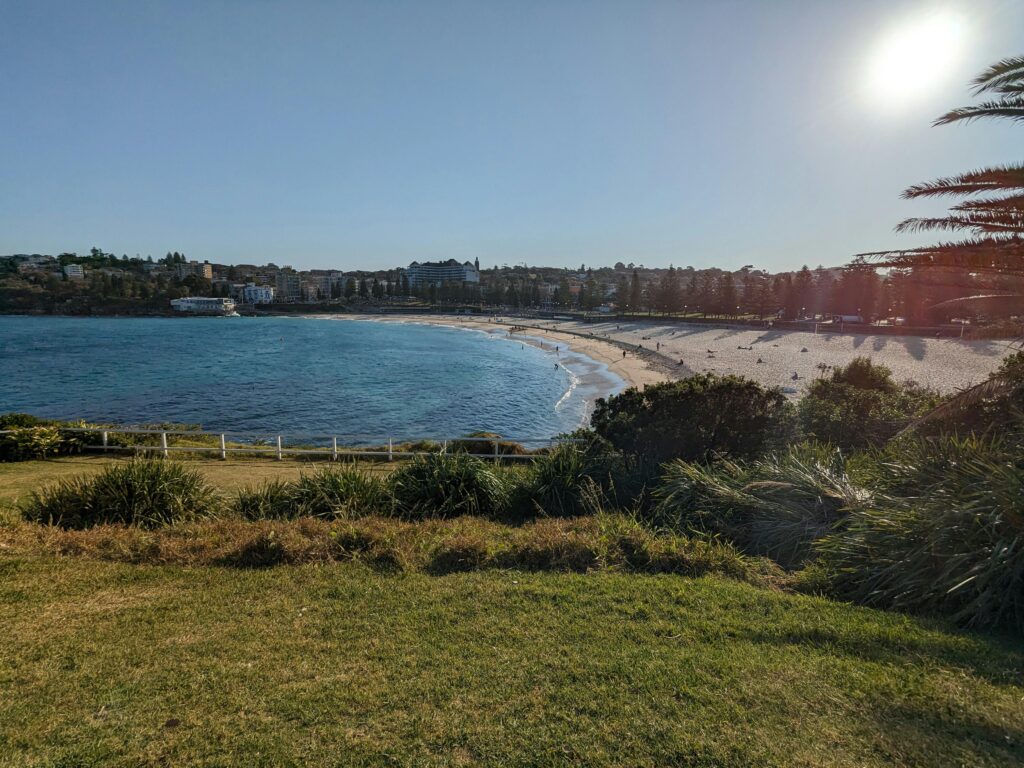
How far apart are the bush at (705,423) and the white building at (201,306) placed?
13858cm

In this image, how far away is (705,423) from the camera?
896cm

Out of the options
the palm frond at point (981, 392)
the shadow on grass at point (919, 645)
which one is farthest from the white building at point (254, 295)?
the shadow on grass at point (919, 645)

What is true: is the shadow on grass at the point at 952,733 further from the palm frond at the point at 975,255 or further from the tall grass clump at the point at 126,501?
the tall grass clump at the point at 126,501

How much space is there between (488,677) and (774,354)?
4834 centimetres

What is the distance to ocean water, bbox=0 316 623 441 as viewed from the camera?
26.7m

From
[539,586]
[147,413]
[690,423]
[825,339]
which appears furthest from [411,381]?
[825,339]

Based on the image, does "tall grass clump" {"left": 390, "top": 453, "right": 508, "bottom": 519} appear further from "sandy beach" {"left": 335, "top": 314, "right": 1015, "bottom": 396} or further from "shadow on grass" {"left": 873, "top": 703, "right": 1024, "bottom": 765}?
"sandy beach" {"left": 335, "top": 314, "right": 1015, "bottom": 396}

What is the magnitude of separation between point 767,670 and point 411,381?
38.0 m

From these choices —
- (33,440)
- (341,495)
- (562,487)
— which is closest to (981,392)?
(562,487)

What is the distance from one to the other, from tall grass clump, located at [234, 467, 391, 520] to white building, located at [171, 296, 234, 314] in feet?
449

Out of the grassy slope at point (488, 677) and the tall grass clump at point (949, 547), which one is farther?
the tall grass clump at point (949, 547)

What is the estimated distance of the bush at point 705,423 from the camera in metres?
8.80

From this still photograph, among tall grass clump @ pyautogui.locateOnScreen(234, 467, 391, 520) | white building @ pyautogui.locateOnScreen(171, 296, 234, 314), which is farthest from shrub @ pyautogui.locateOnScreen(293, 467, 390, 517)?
white building @ pyautogui.locateOnScreen(171, 296, 234, 314)

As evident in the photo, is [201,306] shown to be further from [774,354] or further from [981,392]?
[981,392]
